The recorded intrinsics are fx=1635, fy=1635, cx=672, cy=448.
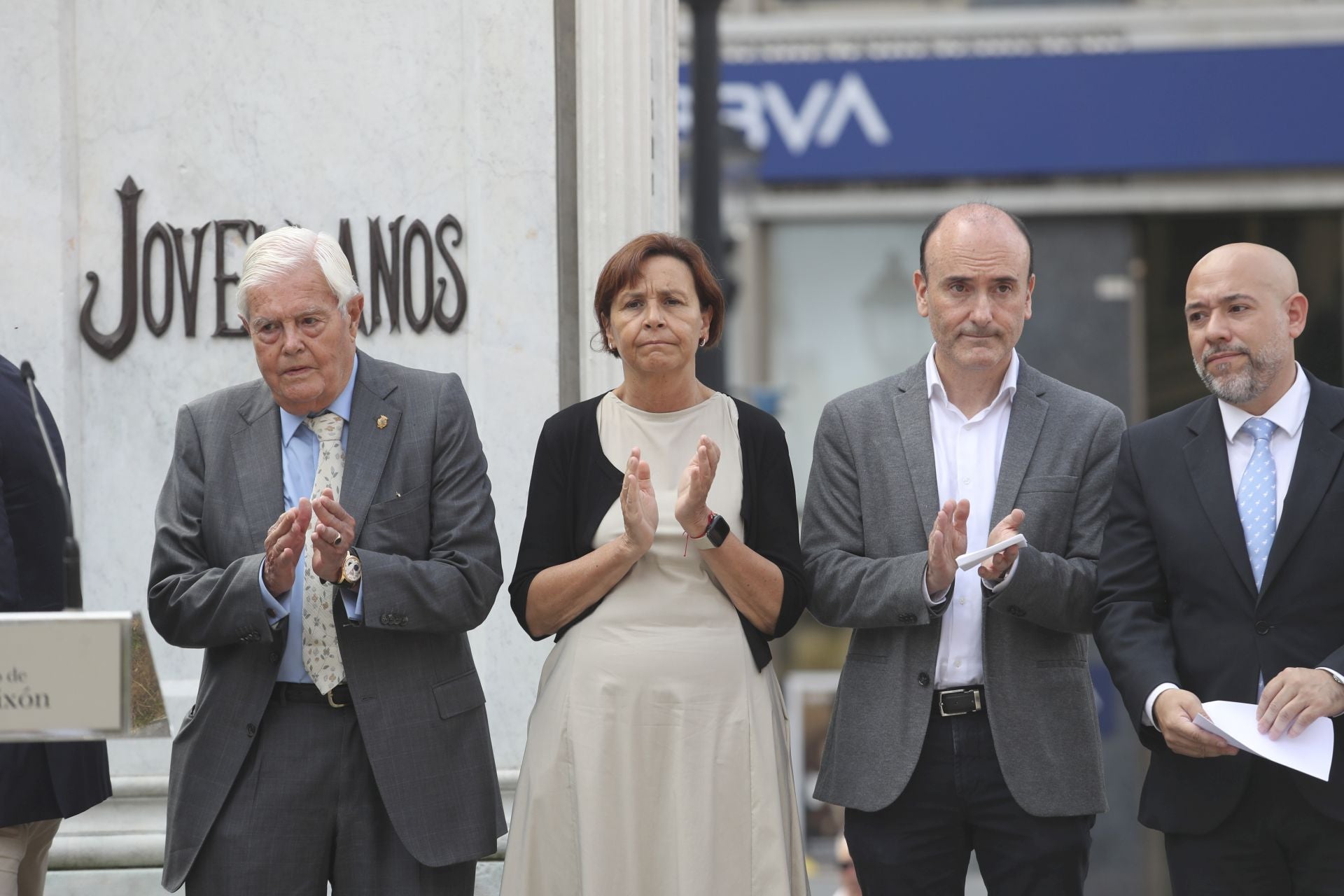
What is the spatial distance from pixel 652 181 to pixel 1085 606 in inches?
85.5

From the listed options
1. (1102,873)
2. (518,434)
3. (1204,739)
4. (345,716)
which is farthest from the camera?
(1102,873)

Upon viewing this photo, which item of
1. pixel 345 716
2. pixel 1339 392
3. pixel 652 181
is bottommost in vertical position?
pixel 345 716

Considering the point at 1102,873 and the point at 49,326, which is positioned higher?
the point at 49,326

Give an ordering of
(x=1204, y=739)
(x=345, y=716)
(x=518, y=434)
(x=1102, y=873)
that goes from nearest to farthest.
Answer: (x=1204, y=739)
(x=345, y=716)
(x=518, y=434)
(x=1102, y=873)

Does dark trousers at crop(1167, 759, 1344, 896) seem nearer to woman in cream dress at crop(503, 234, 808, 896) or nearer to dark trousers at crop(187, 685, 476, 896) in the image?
woman in cream dress at crop(503, 234, 808, 896)

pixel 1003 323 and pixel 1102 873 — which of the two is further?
pixel 1102 873

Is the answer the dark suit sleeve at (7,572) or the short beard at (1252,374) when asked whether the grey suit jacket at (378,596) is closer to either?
the dark suit sleeve at (7,572)

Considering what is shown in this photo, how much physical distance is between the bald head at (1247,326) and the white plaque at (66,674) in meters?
2.40

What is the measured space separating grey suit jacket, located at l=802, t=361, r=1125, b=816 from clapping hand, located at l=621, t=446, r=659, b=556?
1.77 feet

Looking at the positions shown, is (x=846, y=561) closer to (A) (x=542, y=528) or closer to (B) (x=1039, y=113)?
(A) (x=542, y=528)

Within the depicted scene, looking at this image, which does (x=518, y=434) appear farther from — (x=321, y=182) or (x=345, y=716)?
(x=345, y=716)

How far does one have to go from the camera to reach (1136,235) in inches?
448

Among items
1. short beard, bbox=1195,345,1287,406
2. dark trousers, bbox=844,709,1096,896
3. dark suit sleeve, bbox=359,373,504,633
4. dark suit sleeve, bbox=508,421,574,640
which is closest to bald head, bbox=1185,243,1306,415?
short beard, bbox=1195,345,1287,406

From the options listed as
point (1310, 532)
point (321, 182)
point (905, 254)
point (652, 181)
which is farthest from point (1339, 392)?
point (905, 254)
